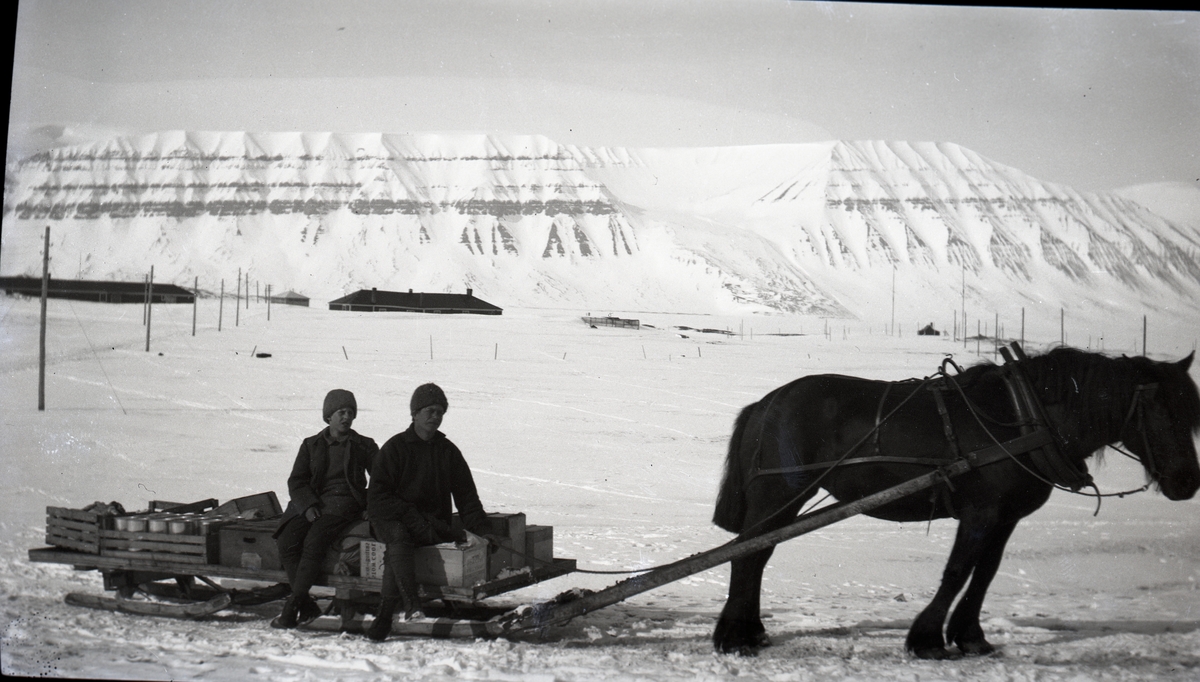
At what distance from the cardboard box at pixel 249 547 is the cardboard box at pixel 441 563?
51 cm

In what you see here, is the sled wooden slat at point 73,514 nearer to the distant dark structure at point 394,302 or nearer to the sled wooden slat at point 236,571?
the sled wooden slat at point 236,571

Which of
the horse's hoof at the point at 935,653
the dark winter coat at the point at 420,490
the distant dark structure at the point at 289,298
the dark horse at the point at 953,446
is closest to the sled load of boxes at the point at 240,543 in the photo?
the dark winter coat at the point at 420,490

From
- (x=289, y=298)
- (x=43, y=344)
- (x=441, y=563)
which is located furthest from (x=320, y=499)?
(x=289, y=298)

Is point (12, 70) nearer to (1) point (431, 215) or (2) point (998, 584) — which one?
(1) point (431, 215)

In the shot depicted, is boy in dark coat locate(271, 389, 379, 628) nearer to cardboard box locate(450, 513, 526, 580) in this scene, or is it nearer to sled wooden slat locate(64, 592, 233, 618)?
sled wooden slat locate(64, 592, 233, 618)

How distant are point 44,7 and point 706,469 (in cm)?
588

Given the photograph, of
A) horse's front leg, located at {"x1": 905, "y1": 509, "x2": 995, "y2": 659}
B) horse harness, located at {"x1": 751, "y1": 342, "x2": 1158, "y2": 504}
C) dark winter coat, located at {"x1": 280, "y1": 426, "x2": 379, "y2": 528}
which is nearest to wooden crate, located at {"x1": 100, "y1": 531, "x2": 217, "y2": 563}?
dark winter coat, located at {"x1": 280, "y1": 426, "x2": 379, "y2": 528}

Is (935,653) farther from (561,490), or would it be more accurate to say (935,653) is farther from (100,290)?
(100,290)

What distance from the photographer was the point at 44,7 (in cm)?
521

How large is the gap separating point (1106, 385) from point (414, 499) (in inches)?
124

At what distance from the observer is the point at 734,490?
418 centimetres

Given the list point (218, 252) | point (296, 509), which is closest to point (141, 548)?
point (296, 509)

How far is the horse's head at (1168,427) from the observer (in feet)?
11.9

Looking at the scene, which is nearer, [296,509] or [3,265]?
[296,509]
